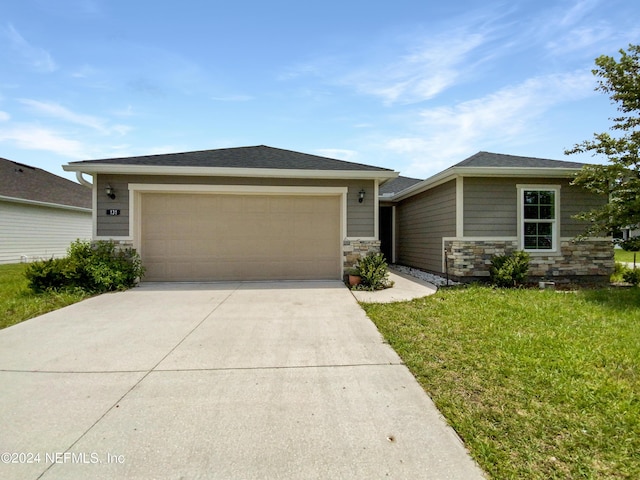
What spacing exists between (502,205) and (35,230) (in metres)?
17.2

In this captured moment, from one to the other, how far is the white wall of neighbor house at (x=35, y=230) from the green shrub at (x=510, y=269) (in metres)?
15.4

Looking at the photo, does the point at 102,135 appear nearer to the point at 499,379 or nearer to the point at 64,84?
the point at 64,84

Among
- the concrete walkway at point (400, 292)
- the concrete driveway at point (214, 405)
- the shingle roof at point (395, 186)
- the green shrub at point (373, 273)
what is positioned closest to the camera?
the concrete driveway at point (214, 405)

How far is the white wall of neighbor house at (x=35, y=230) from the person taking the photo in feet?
38.7

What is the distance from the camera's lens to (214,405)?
2549 mm

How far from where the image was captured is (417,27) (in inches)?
289

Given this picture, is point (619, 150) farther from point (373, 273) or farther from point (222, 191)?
point (222, 191)

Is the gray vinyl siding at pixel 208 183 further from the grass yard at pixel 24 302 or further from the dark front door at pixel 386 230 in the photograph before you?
the dark front door at pixel 386 230

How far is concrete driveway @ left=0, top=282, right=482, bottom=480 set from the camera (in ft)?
6.29

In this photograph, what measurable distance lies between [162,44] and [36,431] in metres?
8.47

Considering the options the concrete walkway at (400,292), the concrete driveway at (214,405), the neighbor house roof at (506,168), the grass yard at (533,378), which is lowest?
the concrete driveway at (214,405)

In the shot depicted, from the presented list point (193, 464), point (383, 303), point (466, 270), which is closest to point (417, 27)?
point (466, 270)

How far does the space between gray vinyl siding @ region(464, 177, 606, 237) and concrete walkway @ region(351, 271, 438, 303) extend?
1.76m

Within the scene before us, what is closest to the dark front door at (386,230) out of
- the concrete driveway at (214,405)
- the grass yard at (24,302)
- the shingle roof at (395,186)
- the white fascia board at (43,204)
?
the shingle roof at (395,186)
